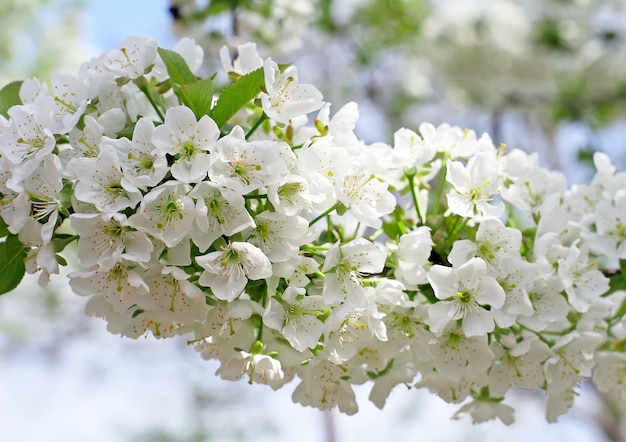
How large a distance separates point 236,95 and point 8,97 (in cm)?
44

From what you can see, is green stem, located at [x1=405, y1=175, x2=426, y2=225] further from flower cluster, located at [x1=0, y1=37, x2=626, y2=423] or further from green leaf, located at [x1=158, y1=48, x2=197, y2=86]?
green leaf, located at [x1=158, y1=48, x2=197, y2=86]

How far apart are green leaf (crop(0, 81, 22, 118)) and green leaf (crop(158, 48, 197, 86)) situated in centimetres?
30

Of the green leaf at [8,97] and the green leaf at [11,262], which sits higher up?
the green leaf at [8,97]

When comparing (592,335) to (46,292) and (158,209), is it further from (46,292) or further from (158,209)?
(46,292)

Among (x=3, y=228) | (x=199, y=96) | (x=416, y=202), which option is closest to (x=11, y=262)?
(x=3, y=228)

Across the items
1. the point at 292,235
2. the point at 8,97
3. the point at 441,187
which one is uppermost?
the point at 8,97

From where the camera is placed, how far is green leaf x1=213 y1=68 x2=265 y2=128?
42.2 inches

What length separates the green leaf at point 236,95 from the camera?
42.2 inches

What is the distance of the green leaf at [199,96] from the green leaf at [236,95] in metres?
0.02

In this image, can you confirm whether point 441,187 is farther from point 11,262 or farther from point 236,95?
point 11,262

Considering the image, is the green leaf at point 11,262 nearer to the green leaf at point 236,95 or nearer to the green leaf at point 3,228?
the green leaf at point 3,228

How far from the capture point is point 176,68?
1122 mm

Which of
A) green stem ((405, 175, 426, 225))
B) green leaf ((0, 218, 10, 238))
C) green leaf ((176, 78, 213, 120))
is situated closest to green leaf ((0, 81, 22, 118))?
green leaf ((0, 218, 10, 238))

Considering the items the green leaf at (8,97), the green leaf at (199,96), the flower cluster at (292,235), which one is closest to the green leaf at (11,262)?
the flower cluster at (292,235)
